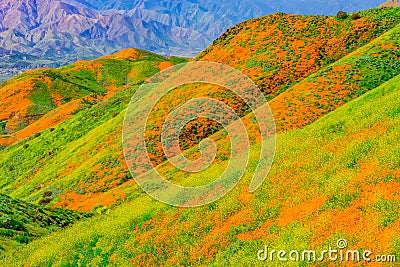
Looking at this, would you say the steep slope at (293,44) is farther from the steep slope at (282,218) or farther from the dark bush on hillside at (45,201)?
the dark bush on hillside at (45,201)

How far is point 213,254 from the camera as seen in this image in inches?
601

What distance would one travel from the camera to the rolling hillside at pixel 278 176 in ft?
47.5

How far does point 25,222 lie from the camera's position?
90.7 feet

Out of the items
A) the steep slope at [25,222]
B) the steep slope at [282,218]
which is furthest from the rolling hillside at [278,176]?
the steep slope at [25,222]

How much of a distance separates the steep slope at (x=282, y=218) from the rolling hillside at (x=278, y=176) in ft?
0.21

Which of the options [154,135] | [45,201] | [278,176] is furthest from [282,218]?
[45,201]

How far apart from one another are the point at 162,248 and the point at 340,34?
62.4 meters

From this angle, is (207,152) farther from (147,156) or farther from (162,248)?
(162,248)

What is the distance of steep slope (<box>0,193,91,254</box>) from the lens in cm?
2334

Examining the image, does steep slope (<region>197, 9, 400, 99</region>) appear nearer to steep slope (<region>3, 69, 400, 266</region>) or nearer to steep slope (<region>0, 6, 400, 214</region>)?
steep slope (<region>0, 6, 400, 214</region>)

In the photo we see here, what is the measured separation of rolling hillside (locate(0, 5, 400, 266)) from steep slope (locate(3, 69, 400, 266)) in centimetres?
6

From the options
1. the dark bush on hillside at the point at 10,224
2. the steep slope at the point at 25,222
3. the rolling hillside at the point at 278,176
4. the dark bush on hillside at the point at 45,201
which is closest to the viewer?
the rolling hillside at the point at 278,176

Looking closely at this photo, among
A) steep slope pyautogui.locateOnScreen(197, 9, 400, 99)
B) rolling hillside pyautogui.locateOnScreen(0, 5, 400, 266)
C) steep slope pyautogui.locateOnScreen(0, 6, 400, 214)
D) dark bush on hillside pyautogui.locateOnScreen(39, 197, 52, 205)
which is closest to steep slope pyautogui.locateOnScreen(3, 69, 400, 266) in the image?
rolling hillside pyautogui.locateOnScreen(0, 5, 400, 266)

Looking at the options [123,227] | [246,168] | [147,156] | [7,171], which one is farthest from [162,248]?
[7,171]
